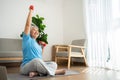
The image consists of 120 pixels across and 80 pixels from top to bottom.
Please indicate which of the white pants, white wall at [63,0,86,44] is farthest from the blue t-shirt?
white wall at [63,0,86,44]

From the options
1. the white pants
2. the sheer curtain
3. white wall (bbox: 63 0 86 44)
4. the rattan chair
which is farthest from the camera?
white wall (bbox: 63 0 86 44)

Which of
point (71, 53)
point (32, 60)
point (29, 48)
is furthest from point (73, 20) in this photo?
point (32, 60)

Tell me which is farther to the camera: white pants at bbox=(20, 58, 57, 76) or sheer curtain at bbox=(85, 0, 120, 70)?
sheer curtain at bbox=(85, 0, 120, 70)

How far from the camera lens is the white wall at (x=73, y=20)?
200 inches

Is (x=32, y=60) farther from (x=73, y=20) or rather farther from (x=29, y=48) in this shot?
(x=73, y=20)

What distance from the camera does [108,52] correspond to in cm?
391

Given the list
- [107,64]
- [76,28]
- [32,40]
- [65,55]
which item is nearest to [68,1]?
[76,28]

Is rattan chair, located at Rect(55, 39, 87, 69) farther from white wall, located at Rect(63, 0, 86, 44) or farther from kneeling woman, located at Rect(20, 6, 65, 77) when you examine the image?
kneeling woman, located at Rect(20, 6, 65, 77)

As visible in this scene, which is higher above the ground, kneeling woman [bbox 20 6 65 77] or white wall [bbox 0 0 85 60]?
white wall [bbox 0 0 85 60]

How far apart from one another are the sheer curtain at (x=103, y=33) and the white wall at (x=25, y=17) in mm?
1361

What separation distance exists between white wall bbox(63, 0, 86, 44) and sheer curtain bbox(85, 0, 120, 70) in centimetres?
59

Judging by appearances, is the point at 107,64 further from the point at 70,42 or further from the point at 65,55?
the point at 70,42

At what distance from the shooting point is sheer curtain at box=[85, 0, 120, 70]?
371 cm

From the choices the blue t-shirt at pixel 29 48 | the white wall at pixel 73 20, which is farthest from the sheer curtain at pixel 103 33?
the blue t-shirt at pixel 29 48
